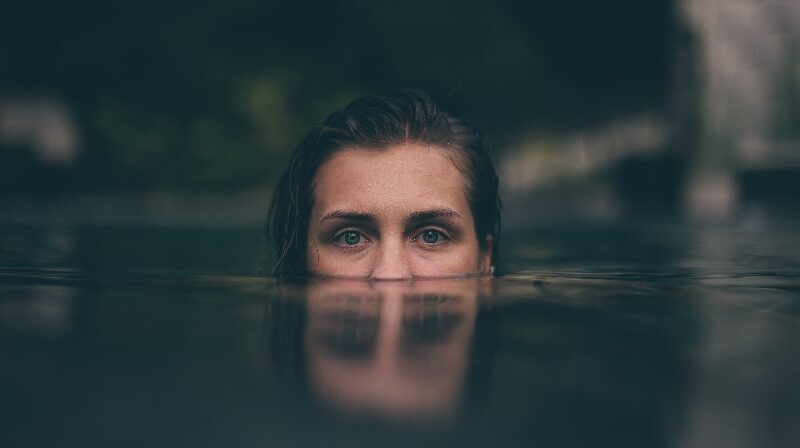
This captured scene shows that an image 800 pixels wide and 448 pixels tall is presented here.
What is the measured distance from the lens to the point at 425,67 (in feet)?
38.1

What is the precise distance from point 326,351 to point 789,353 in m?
0.61

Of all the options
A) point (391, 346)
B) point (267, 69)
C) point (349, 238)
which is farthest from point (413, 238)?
point (267, 69)

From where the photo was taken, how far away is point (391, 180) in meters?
2.00

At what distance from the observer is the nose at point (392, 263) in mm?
1920

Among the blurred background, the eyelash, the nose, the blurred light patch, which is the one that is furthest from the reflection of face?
the blurred light patch

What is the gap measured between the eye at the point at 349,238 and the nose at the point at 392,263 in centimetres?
7

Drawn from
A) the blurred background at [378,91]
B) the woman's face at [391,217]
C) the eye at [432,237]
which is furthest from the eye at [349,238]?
the blurred background at [378,91]

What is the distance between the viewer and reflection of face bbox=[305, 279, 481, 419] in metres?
0.79

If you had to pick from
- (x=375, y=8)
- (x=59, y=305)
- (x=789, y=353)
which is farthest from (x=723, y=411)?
(x=375, y=8)

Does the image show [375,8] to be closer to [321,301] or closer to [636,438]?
[321,301]

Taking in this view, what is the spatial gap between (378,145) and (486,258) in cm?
47

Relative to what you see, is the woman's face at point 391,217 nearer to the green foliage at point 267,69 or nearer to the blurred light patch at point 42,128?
the green foliage at point 267,69

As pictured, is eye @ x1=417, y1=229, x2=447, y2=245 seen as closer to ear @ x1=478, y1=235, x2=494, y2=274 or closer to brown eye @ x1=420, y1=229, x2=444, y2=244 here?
brown eye @ x1=420, y1=229, x2=444, y2=244

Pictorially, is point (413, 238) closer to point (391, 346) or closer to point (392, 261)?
point (392, 261)
